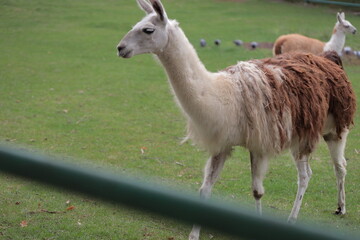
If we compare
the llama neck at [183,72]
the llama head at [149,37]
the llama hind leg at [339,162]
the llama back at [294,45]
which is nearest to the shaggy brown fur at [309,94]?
the llama hind leg at [339,162]

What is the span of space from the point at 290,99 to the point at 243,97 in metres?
0.41

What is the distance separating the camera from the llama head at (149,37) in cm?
383

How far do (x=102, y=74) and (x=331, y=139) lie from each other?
684 centimetres

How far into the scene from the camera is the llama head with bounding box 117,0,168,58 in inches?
151

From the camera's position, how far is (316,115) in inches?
170

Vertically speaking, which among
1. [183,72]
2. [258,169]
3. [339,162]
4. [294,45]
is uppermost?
[183,72]

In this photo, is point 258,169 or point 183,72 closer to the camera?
point 183,72

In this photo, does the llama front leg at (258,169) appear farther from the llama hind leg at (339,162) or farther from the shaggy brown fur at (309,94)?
the llama hind leg at (339,162)

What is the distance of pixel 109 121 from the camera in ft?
26.0

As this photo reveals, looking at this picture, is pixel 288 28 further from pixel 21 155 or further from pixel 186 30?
pixel 21 155

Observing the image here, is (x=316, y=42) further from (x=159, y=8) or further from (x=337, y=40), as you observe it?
(x=159, y=8)

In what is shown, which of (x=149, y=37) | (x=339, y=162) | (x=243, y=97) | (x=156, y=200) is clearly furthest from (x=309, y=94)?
(x=156, y=200)

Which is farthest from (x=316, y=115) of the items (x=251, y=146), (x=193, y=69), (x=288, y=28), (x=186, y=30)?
(x=288, y=28)

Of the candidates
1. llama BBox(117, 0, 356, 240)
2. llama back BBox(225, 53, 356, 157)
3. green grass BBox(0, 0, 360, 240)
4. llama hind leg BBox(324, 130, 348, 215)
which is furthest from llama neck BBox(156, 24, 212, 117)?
llama hind leg BBox(324, 130, 348, 215)
